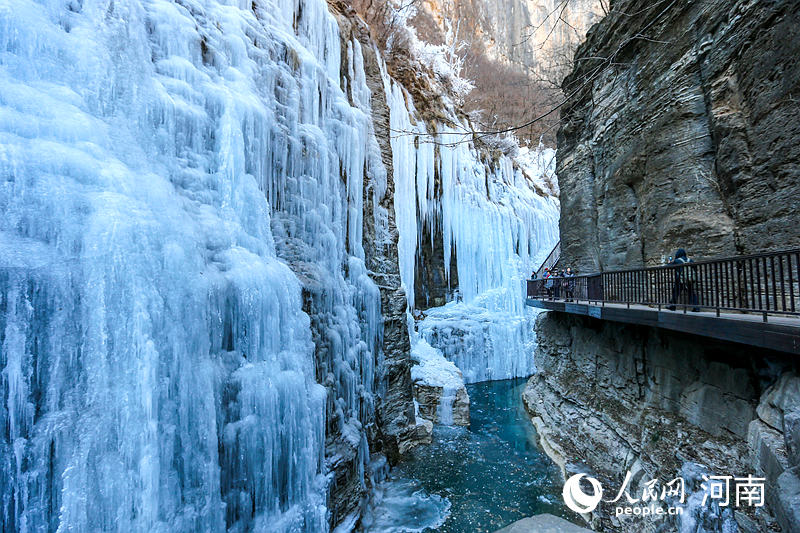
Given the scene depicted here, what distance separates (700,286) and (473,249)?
537 inches

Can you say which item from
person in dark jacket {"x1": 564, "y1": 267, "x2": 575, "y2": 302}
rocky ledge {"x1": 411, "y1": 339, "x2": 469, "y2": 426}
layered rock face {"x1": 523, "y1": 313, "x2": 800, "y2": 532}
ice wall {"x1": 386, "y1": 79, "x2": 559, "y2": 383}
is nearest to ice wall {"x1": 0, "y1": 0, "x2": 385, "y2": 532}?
rocky ledge {"x1": 411, "y1": 339, "x2": 469, "y2": 426}

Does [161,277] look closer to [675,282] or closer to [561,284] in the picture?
[675,282]

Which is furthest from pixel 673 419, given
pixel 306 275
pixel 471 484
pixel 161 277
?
pixel 161 277

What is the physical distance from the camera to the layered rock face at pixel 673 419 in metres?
3.67

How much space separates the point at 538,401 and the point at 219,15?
44.0 ft

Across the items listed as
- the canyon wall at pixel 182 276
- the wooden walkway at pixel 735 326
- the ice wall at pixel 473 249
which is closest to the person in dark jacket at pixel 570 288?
the wooden walkway at pixel 735 326

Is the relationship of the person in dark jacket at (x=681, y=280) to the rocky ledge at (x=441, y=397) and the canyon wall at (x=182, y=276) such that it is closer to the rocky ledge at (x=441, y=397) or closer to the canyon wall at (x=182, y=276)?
the canyon wall at (x=182, y=276)

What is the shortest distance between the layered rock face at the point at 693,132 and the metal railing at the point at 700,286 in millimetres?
519

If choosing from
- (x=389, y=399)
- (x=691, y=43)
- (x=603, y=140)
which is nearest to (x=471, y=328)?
(x=389, y=399)

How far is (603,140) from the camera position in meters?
9.43

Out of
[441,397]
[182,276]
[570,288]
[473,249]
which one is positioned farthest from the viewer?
[473,249]

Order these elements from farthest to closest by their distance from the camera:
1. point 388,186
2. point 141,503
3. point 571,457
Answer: point 388,186 → point 571,457 → point 141,503

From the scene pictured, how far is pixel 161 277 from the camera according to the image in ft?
12.3

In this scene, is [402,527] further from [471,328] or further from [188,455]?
[471,328]
